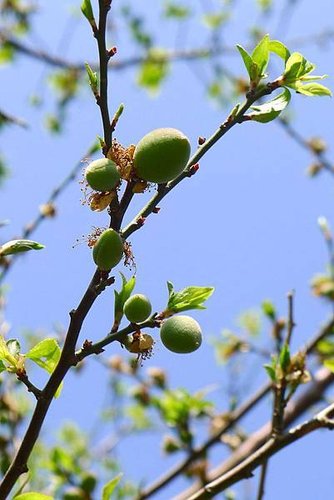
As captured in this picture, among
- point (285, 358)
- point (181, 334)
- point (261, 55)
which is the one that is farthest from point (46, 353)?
point (261, 55)

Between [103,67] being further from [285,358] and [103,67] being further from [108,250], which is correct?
[285,358]

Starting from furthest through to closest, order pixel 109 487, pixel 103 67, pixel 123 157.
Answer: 1. pixel 109 487
2. pixel 123 157
3. pixel 103 67

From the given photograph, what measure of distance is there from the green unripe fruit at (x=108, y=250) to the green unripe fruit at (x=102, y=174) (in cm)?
13

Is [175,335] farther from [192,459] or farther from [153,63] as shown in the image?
[153,63]

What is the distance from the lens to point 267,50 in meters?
1.85

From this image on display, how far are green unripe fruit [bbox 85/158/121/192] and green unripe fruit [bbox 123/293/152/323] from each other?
31cm

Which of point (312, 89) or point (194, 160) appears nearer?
point (194, 160)

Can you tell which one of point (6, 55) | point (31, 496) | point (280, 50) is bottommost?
point (31, 496)

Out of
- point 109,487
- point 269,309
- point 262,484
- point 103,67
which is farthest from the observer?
point 269,309

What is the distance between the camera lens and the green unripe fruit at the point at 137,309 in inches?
66.6

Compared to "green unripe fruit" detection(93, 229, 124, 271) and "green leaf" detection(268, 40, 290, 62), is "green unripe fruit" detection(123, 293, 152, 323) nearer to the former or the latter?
"green unripe fruit" detection(93, 229, 124, 271)

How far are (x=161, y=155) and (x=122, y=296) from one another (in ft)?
1.53

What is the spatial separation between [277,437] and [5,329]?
5.26ft

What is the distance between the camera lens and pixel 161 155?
61.4 inches
